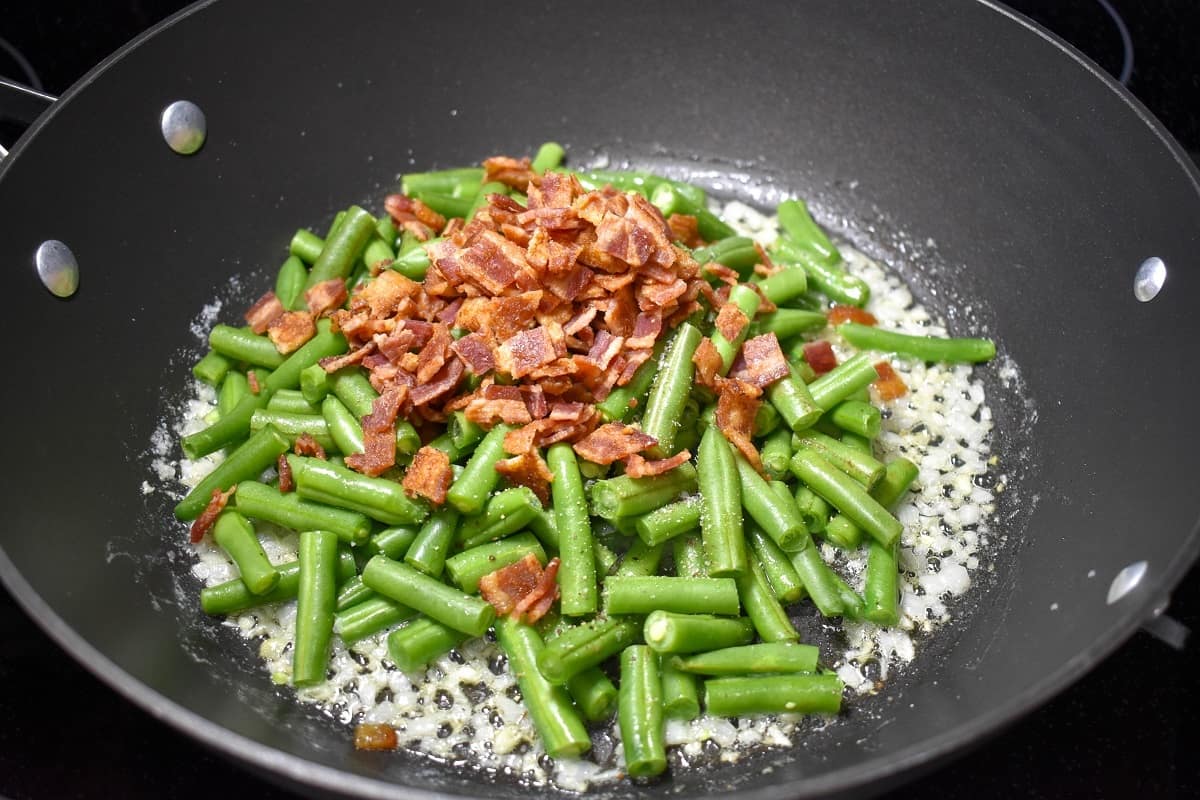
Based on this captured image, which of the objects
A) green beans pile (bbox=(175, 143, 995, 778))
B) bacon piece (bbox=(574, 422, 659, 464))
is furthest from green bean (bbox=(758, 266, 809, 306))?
bacon piece (bbox=(574, 422, 659, 464))

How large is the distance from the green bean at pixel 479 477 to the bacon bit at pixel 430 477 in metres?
0.04

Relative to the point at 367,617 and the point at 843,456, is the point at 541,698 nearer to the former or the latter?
the point at 367,617

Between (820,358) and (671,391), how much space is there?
78cm

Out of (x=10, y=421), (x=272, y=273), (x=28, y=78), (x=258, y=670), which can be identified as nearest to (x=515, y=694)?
(x=258, y=670)

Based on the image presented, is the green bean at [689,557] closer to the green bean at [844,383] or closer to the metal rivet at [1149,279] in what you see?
the green bean at [844,383]

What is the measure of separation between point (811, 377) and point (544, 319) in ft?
3.59

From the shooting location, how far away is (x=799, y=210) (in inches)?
179

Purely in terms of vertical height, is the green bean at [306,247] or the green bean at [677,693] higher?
the green bean at [306,247]

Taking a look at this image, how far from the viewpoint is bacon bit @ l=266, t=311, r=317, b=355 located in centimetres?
386

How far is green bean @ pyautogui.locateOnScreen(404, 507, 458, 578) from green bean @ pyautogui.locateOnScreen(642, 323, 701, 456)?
29.1 inches

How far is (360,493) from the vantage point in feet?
10.8

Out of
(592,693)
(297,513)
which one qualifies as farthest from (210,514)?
(592,693)

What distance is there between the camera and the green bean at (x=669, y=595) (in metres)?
3.13

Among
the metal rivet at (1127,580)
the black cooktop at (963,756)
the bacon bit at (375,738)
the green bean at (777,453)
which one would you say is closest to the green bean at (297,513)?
the bacon bit at (375,738)
